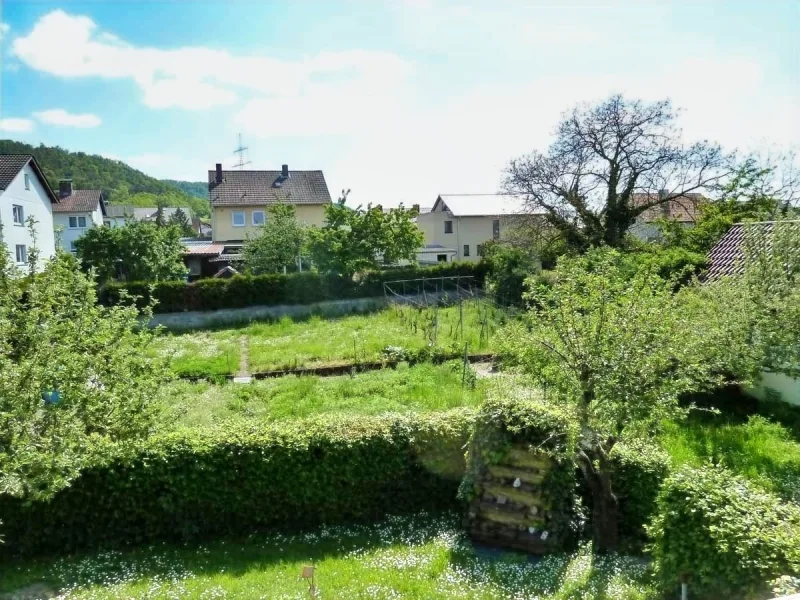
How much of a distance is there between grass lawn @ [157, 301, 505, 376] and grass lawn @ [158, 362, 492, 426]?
168 cm

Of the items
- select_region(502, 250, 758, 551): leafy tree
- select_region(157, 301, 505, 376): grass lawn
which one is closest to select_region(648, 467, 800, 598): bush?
select_region(502, 250, 758, 551): leafy tree

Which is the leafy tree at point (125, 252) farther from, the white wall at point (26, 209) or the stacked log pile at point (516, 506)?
the stacked log pile at point (516, 506)

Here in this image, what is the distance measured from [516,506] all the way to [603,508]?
114cm

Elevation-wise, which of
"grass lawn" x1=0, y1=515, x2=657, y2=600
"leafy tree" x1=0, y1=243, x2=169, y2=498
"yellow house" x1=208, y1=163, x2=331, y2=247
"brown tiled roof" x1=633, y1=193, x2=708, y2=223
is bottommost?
"grass lawn" x1=0, y1=515, x2=657, y2=600

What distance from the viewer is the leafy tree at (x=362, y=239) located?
2672cm

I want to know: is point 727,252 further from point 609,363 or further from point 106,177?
point 106,177

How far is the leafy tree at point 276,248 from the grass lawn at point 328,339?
23.3 feet

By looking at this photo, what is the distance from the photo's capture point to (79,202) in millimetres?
50500

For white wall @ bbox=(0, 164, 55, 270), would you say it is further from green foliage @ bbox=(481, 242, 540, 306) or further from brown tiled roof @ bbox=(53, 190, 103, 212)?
green foliage @ bbox=(481, 242, 540, 306)

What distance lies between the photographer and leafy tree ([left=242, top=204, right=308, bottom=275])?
30.0 metres

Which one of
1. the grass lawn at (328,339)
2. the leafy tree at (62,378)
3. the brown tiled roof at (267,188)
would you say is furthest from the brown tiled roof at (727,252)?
the brown tiled roof at (267,188)

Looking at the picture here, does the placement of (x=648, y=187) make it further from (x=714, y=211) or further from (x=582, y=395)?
(x=582, y=395)

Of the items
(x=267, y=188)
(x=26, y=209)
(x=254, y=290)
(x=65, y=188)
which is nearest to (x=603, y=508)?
(x=254, y=290)

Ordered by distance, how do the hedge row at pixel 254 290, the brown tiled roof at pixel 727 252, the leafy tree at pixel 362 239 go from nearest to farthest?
the brown tiled roof at pixel 727 252, the hedge row at pixel 254 290, the leafy tree at pixel 362 239
